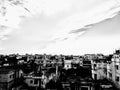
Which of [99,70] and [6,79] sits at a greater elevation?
[6,79]

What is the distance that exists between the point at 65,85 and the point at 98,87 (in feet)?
22.0

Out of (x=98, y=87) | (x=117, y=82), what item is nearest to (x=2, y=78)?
(x=98, y=87)

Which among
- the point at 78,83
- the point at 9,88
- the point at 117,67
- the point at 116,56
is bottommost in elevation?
the point at 9,88

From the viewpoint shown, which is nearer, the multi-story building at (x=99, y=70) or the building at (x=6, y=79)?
the building at (x=6, y=79)

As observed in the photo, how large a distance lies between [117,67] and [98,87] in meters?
7.41

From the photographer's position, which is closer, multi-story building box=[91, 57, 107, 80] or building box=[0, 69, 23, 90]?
building box=[0, 69, 23, 90]

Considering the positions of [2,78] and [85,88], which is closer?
[85,88]

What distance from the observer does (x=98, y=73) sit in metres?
44.6

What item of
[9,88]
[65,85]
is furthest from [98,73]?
[9,88]

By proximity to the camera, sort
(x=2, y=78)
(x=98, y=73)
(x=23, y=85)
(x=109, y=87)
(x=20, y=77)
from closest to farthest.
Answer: (x=109, y=87), (x=2, y=78), (x=23, y=85), (x=20, y=77), (x=98, y=73)

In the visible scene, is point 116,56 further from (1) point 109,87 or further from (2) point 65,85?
(2) point 65,85

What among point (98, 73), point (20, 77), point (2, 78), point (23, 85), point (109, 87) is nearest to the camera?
point (109, 87)

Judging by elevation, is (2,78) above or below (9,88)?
above

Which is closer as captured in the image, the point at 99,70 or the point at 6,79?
the point at 6,79
